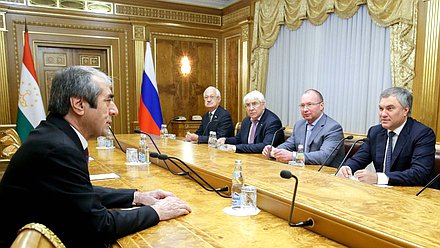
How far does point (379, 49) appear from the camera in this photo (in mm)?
3850

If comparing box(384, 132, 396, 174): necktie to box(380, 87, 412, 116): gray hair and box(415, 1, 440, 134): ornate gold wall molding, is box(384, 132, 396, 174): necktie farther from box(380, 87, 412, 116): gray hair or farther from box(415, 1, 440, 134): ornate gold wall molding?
box(415, 1, 440, 134): ornate gold wall molding

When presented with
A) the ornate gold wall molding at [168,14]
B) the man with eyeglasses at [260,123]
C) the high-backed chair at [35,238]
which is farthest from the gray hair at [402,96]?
the ornate gold wall molding at [168,14]

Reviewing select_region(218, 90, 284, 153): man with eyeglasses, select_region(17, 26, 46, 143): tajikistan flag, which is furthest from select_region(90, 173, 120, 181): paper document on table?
select_region(17, 26, 46, 143): tajikistan flag

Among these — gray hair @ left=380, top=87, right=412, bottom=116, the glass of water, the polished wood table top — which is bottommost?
the polished wood table top

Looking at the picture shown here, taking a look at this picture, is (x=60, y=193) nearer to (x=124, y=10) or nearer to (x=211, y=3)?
(x=124, y=10)

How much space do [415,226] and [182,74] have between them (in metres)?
5.50

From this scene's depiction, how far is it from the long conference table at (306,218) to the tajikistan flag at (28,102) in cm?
284

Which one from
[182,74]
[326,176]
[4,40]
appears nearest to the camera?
[326,176]

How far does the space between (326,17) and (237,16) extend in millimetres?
1972

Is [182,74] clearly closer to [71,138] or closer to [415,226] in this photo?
[71,138]

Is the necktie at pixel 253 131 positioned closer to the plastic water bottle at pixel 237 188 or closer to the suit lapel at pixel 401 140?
the suit lapel at pixel 401 140

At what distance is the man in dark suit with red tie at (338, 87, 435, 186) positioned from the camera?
1.92m

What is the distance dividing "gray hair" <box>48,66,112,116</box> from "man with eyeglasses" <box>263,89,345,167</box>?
164 centimetres

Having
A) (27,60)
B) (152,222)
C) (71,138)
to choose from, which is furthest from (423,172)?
(27,60)
